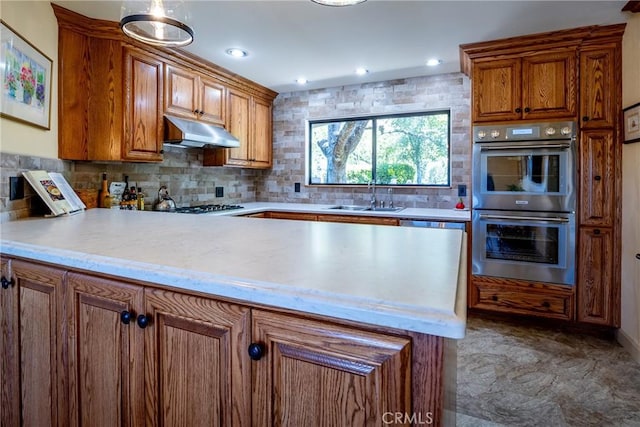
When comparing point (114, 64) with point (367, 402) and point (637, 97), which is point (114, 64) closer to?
point (367, 402)

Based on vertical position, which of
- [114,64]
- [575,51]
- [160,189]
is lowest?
[160,189]

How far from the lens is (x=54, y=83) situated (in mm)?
2258

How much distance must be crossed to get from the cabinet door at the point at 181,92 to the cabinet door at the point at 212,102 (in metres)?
0.10

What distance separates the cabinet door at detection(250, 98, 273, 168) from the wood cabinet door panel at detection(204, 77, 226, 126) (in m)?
0.52

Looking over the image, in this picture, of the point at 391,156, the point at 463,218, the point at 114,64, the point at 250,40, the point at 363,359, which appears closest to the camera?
the point at 363,359

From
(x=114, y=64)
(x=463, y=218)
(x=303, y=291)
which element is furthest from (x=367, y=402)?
(x=114, y=64)

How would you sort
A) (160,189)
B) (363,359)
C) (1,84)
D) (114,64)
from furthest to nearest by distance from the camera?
(160,189)
(114,64)
(1,84)
(363,359)

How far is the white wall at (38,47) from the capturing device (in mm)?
1786

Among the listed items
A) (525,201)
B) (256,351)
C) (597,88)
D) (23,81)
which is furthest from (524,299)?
(23,81)

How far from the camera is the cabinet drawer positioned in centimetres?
273

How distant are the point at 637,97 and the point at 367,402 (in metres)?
2.82

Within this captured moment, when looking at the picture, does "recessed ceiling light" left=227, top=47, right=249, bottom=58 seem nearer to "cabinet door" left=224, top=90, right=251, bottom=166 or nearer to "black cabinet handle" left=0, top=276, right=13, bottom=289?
"cabinet door" left=224, top=90, right=251, bottom=166

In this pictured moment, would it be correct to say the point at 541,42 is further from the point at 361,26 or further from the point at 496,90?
the point at 361,26

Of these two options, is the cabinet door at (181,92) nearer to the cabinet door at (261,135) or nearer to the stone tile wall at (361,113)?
the cabinet door at (261,135)
